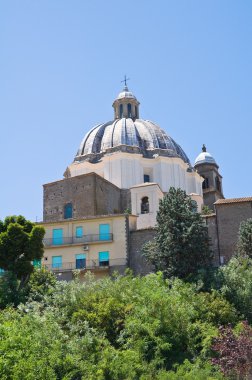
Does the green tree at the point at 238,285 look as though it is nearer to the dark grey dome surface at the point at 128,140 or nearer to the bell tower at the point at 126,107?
the dark grey dome surface at the point at 128,140

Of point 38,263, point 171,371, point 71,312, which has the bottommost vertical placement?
point 171,371

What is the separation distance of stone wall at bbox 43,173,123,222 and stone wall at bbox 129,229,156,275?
26.1 ft

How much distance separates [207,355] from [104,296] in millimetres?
5576

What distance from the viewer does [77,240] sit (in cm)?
3719

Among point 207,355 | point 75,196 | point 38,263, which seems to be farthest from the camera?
point 75,196

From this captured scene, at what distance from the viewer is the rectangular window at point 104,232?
36.8m

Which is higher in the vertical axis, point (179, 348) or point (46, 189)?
point (46, 189)

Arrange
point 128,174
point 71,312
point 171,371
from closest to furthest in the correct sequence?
point 171,371 → point 71,312 → point 128,174

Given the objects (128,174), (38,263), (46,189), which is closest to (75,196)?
(46,189)

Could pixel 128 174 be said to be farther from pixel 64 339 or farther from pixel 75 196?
pixel 64 339

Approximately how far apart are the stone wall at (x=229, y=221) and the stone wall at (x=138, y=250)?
403cm

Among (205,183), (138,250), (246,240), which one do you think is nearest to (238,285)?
(246,240)

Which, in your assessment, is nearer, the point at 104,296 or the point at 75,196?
the point at 104,296

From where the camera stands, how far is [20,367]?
16.2m
